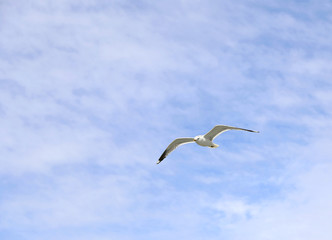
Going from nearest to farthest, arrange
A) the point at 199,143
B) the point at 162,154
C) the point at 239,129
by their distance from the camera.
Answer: the point at 239,129 < the point at 199,143 < the point at 162,154

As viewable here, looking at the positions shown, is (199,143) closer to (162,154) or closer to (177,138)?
(177,138)

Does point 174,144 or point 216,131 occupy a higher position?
point 174,144

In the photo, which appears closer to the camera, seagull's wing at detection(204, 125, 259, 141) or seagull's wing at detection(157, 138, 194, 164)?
seagull's wing at detection(204, 125, 259, 141)

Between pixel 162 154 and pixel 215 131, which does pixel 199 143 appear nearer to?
pixel 215 131

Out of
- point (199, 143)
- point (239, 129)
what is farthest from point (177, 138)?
point (239, 129)

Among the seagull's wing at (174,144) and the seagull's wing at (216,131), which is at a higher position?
the seagull's wing at (174,144)

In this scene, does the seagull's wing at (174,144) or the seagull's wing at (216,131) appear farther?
the seagull's wing at (174,144)

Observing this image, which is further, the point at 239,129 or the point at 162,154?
the point at 162,154

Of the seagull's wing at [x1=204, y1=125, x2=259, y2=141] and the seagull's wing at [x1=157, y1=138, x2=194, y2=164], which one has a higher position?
the seagull's wing at [x1=157, y1=138, x2=194, y2=164]

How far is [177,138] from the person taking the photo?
5391 cm

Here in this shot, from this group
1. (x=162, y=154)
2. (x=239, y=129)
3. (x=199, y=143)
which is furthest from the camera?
(x=162, y=154)

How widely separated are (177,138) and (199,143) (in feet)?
13.3

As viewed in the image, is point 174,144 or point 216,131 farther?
point 174,144

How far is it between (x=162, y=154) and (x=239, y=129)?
1465 cm
